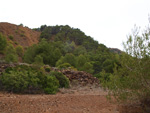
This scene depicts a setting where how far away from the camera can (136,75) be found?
180 inches

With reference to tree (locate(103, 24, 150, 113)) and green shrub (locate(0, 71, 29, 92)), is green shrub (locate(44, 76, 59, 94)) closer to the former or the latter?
green shrub (locate(0, 71, 29, 92))

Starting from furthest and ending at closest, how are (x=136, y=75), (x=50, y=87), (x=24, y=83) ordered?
(x=50, y=87) → (x=24, y=83) → (x=136, y=75)

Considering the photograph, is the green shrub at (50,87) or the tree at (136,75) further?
the green shrub at (50,87)

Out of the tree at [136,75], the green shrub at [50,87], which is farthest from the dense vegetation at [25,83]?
the tree at [136,75]

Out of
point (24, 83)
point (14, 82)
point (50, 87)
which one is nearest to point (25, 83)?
point (24, 83)

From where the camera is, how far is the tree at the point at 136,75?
4.48 meters

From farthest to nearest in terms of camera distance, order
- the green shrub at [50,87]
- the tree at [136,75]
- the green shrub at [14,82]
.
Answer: the green shrub at [50,87] < the green shrub at [14,82] < the tree at [136,75]

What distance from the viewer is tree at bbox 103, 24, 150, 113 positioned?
4.48 m

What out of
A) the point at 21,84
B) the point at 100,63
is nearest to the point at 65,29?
the point at 100,63

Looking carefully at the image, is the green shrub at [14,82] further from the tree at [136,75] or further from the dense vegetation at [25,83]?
the tree at [136,75]

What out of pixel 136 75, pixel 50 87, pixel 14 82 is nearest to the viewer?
pixel 136 75

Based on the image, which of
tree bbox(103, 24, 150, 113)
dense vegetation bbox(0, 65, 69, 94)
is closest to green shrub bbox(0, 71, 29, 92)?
dense vegetation bbox(0, 65, 69, 94)

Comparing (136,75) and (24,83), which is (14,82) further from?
(136,75)

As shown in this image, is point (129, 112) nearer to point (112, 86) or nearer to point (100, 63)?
point (112, 86)
